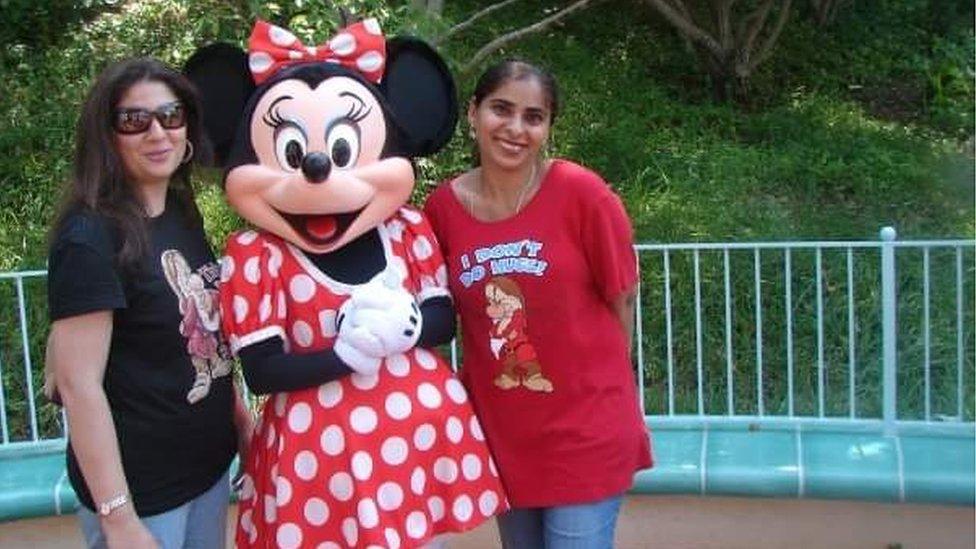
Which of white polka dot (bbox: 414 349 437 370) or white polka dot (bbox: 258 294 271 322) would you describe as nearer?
white polka dot (bbox: 258 294 271 322)

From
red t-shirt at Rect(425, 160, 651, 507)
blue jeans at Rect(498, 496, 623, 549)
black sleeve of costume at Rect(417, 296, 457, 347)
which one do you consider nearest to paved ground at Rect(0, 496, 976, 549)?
blue jeans at Rect(498, 496, 623, 549)

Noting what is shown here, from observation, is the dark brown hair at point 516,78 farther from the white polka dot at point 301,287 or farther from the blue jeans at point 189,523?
the blue jeans at point 189,523

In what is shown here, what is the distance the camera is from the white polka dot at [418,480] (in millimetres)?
2471

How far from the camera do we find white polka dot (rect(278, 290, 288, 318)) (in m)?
2.43

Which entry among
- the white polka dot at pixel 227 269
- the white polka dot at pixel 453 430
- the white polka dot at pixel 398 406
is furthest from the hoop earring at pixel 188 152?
the white polka dot at pixel 453 430

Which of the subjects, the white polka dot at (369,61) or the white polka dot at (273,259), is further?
the white polka dot at (369,61)

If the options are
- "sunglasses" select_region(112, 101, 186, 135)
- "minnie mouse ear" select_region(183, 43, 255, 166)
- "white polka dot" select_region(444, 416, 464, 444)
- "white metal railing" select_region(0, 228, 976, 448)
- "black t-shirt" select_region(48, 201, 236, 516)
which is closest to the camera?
"black t-shirt" select_region(48, 201, 236, 516)

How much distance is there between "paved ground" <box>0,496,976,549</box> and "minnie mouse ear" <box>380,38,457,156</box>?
165 centimetres

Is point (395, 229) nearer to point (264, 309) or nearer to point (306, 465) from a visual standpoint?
point (264, 309)

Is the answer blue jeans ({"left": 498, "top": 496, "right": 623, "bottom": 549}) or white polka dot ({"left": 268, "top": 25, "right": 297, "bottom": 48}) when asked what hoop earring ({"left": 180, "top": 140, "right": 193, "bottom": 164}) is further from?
blue jeans ({"left": 498, "top": 496, "right": 623, "bottom": 549})

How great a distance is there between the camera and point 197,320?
7.77 ft

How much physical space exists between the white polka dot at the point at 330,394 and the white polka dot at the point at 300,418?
3 centimetres

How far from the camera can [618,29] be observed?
10.4 metres

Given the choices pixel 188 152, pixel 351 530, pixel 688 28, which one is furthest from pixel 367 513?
pixel 688 28
